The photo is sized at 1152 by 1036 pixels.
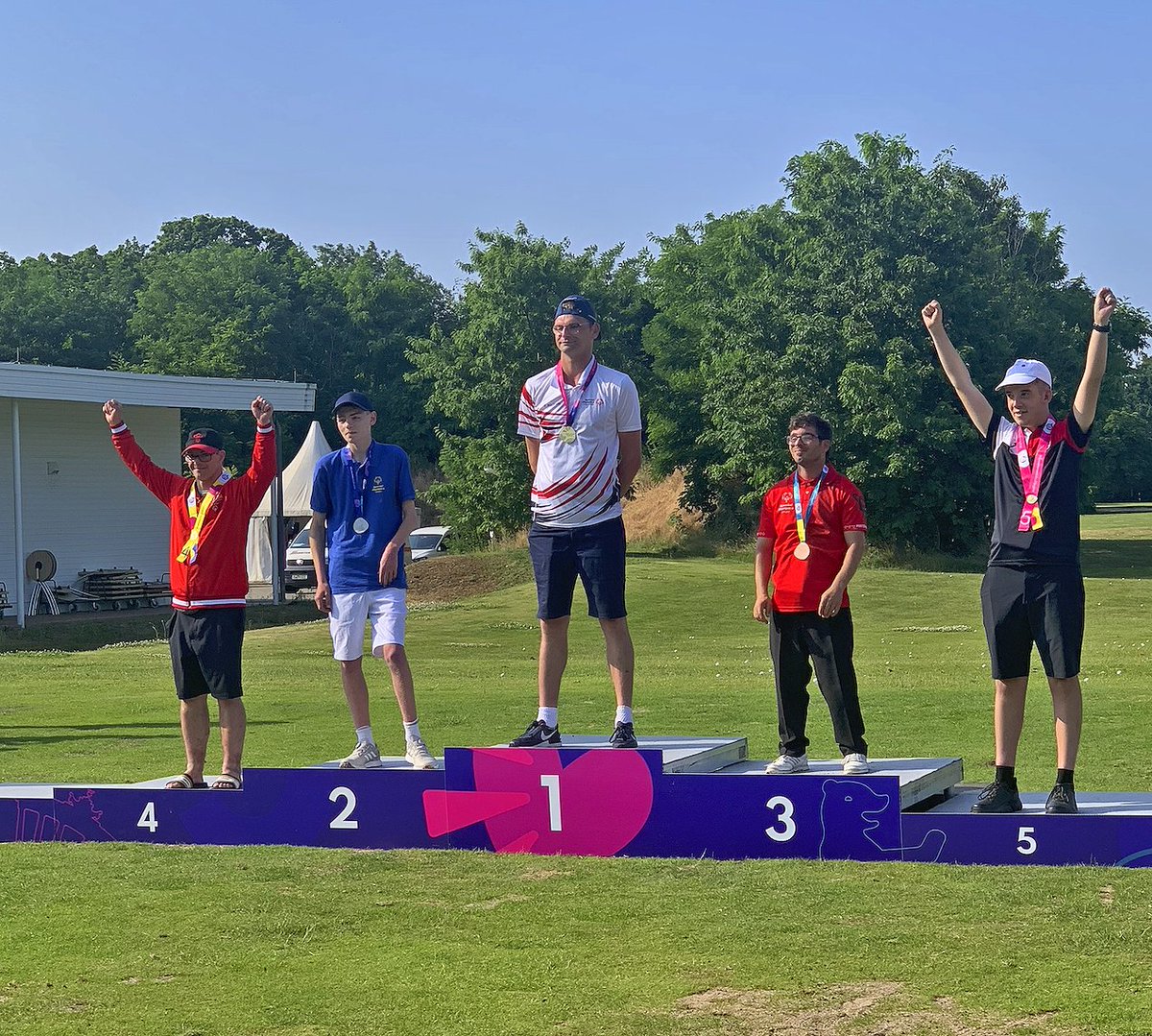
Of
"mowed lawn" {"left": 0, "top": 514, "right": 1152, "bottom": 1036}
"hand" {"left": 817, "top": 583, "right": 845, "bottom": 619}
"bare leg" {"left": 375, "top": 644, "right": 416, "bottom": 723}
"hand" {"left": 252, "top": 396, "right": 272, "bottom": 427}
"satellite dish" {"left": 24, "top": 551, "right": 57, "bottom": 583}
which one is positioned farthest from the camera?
"satellite dish" {"left": 24, "top": 551, "right": 57, "bottom": 583}

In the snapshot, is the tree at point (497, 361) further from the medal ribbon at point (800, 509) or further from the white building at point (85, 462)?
the medal ribbon at point (800, 509)

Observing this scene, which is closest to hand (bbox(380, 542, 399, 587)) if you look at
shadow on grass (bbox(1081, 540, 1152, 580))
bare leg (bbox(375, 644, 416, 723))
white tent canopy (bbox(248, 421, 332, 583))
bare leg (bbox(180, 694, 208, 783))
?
bare leg (bbox(375, 644, 416, 723))

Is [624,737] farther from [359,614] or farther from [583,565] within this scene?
[359,614]

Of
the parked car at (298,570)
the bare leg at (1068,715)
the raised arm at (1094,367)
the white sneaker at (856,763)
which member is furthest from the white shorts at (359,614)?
the parked car at (298,570)

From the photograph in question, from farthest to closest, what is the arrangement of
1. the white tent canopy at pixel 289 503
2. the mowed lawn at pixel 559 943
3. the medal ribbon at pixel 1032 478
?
1. the white tent canopy at pixel 289 503
2. the medal ribbon at pixel 1032 478
3. the mowed lawn at pixel 559 943

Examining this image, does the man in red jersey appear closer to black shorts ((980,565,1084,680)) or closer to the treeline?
black shorts ((980,565,1084,680))

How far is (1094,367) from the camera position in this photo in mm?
6988

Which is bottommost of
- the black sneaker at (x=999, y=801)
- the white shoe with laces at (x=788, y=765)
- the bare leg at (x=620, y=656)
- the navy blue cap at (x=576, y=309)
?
the black sneaker at (x=999, y=801)

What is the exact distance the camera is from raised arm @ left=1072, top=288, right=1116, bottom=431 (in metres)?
6.95

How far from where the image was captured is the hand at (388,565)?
8438mm

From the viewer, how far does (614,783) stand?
24.4 ft

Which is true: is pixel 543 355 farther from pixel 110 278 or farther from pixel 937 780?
pixel 110 278

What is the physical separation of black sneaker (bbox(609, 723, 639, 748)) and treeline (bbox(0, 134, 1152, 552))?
40.1m

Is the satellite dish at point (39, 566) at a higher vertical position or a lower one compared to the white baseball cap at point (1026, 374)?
lower
